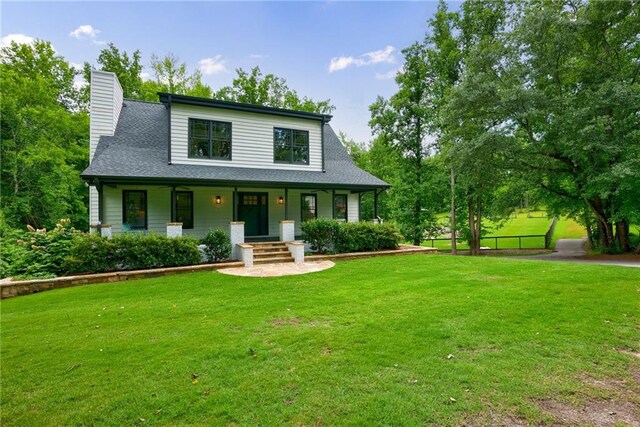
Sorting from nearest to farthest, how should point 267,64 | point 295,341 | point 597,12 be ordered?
point 295,341, point 597,12, point 267,64

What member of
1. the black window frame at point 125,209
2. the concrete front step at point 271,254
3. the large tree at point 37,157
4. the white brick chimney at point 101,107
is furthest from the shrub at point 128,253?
the large tree at point 37,157

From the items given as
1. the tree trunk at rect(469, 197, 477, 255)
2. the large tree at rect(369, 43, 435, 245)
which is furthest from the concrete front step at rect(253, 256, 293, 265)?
the tree trunk at rect(469, 197, 477, 255)

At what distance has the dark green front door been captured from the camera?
12.7 m

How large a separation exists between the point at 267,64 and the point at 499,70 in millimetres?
16796

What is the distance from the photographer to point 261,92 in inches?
962

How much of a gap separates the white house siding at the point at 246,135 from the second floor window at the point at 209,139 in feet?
0.54

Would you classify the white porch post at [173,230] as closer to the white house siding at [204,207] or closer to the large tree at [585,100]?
the white house siding at [204,207]

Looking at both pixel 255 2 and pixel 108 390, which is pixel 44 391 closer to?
pixel 108 390

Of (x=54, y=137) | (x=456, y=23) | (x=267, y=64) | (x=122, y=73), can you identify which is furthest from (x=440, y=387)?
(x=122, y=73)

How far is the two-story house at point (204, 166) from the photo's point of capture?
10.5 metres

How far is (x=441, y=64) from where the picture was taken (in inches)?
697

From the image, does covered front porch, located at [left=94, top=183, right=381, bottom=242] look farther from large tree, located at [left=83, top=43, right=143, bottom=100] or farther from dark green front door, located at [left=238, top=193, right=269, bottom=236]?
large tree, located at [left=83, top=43, right=143, bottom=100]

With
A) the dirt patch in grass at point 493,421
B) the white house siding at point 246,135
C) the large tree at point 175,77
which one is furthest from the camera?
the large tree at point 175,77

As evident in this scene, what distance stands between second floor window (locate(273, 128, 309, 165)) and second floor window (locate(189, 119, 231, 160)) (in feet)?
6.75
